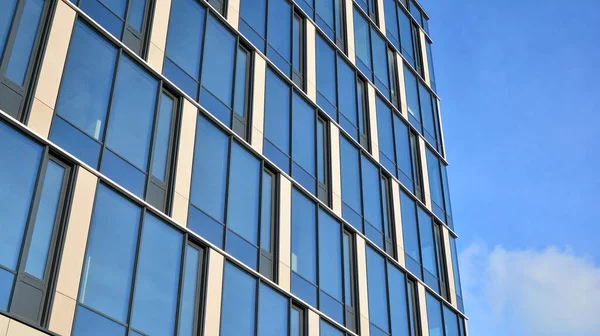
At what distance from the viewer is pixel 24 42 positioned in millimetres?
19125

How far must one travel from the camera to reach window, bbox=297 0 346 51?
109 ft

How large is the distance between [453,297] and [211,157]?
15894 mm

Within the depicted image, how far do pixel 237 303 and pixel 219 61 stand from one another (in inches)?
309

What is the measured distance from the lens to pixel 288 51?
30.3 meters

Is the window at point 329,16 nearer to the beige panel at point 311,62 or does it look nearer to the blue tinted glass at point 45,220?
the beige panel at point 311,62

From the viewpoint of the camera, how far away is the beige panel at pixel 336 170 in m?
29.6

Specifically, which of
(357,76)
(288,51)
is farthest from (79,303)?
(357,76)

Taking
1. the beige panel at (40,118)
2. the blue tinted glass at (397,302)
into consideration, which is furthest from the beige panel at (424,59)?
the beige panel at (40,118)

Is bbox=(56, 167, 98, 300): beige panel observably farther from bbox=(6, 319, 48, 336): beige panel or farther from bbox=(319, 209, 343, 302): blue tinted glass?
bbox=(319, 209, 343, 302): blue tinted glass

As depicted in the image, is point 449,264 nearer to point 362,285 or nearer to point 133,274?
point 362,285

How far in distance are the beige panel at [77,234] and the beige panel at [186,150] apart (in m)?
3.17

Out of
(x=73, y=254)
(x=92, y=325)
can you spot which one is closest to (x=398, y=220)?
(x=92, y=325)

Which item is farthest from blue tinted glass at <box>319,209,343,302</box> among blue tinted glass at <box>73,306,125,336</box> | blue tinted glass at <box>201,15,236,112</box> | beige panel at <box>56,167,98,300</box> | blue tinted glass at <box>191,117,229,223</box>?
beige panel at <box>56,167,98,300</box>

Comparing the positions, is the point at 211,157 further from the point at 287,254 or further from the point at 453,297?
the point at 453,297
